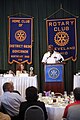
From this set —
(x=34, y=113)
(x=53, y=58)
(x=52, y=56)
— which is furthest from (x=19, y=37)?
(x=34, y=113)

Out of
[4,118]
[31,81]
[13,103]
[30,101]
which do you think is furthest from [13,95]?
[31,81]

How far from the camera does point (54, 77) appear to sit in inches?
290

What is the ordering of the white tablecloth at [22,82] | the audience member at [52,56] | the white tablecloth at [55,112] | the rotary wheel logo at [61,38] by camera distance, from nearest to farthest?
the white tablecloth at [55,112] < the white tablecloth at [22,82] < the audience member at [52,56] < the rotary wheel logo at [61,38]

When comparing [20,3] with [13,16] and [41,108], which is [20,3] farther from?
[41,108]

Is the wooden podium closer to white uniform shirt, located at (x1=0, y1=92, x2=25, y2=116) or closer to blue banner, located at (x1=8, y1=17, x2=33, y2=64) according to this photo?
blue banner, located at (x1=8, y1=17, x2=33, y2=64)

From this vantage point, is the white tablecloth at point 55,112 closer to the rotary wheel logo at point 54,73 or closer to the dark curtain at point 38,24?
the rotary wheel logo at point 54,73

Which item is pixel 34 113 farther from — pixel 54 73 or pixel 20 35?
pixel 20 35

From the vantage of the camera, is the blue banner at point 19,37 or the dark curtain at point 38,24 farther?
the blue banner at point 19,37

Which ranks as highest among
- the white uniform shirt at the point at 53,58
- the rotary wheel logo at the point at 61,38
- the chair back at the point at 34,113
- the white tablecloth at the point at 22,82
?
the rotary wheel logo at the point at 61,38

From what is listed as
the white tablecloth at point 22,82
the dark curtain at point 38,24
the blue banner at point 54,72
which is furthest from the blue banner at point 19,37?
the white tablecloth at point 22,82

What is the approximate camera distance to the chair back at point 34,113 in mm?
3287

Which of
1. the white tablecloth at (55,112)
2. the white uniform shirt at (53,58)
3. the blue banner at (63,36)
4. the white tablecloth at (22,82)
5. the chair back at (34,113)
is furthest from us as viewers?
the blue banner at (63,36)

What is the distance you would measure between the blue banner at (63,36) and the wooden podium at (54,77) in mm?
1507

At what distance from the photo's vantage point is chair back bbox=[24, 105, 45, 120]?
329cm
